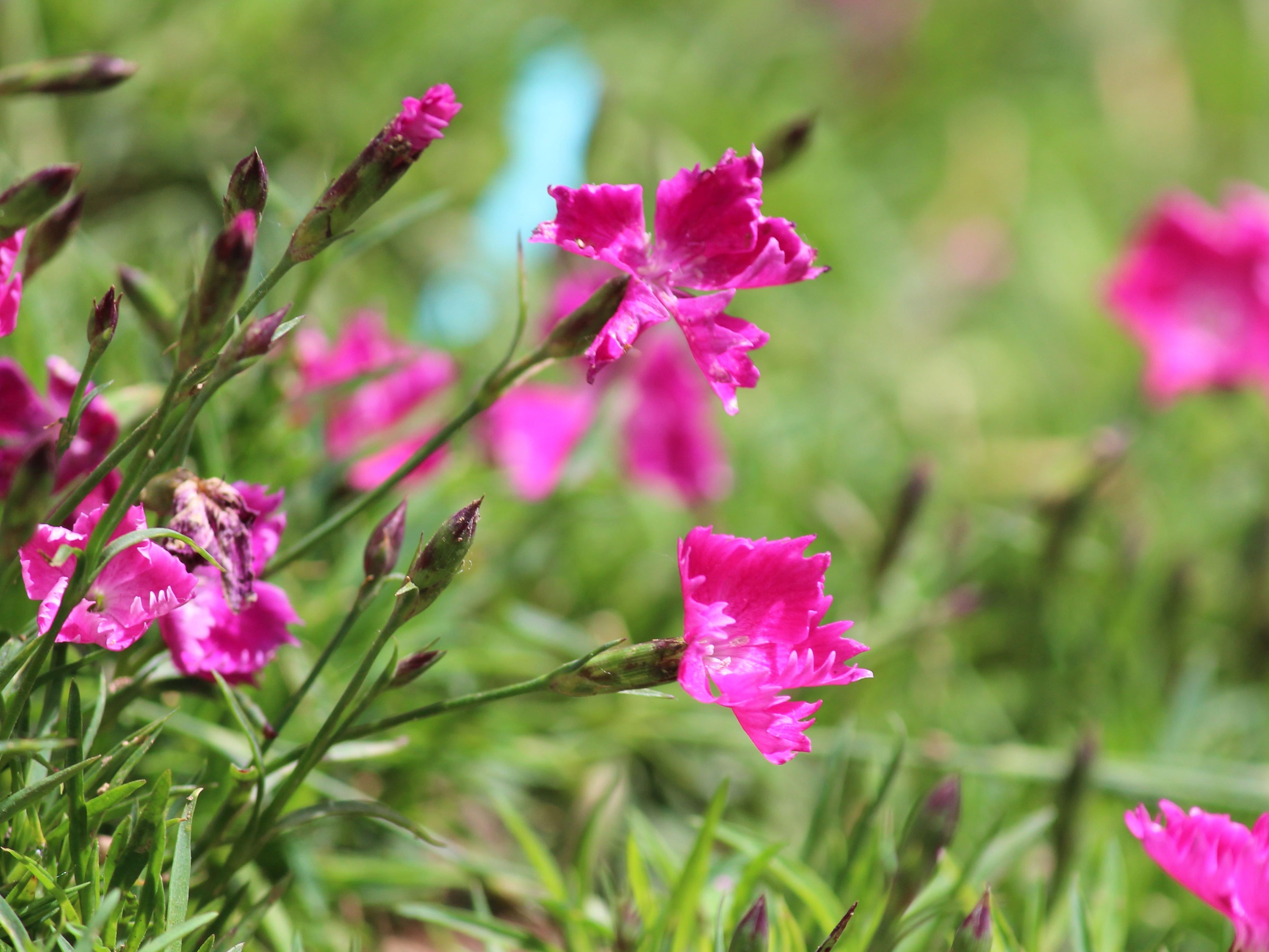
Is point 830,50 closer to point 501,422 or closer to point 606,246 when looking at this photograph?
point 501,422

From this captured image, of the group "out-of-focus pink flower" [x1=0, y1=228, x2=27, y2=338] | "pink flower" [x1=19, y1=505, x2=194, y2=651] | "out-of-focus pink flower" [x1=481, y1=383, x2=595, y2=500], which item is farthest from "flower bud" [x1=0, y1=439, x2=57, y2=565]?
"out-of-focus pink flower" [x1=481, y1=383, x2=595, y2=500]

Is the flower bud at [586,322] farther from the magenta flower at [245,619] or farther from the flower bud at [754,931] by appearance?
the flower bud at [754,931]

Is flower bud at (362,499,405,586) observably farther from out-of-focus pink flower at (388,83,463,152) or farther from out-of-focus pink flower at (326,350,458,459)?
out-of-focus pink flower at (326,350,458,459)

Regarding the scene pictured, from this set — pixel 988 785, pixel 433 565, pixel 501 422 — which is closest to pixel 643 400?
pixel 501 422

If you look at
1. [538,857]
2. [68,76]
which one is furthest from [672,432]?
[68,76]

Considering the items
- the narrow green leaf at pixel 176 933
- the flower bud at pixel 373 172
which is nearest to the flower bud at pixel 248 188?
the flower bud at pixel 373 172

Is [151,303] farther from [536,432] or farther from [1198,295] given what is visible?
[1198,295]
